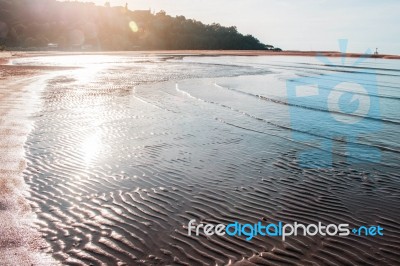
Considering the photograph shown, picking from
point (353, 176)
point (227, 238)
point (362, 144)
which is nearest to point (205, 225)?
point (227, 238)

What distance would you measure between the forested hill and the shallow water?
77728 millimetres

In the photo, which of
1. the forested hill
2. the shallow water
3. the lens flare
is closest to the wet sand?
the shallow water

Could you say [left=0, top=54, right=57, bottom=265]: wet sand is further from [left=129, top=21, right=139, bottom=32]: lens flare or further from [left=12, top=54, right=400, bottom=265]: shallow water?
[left=129, top=21, right=139, bottom=32]: lens flare

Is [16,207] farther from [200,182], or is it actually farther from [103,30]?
[103,30]

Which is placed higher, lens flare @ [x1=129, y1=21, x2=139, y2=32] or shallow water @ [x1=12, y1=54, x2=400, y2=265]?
lens flare @ [x1=129, y1=21, x2=139, y2=32]

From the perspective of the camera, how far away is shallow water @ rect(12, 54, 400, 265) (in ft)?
16.9

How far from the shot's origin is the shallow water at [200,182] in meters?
5.15

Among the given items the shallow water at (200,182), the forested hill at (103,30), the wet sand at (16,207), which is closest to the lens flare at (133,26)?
the forested hill at (103,30)

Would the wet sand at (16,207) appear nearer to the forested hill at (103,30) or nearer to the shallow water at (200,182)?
the shallow water at (200,182)

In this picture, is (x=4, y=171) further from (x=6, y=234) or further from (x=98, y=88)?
(x=98, y=88)

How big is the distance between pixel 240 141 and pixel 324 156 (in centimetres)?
246

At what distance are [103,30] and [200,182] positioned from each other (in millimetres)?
105105

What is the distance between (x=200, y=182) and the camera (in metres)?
7.62

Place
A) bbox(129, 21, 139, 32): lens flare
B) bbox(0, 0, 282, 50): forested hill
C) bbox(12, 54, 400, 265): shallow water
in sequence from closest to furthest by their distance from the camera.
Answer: bbox(12, 54, 400, 265): shallow water
bbox(0, 0, 282, 50): forested hill
bbox(129, 21, 139, 32): lens flare
